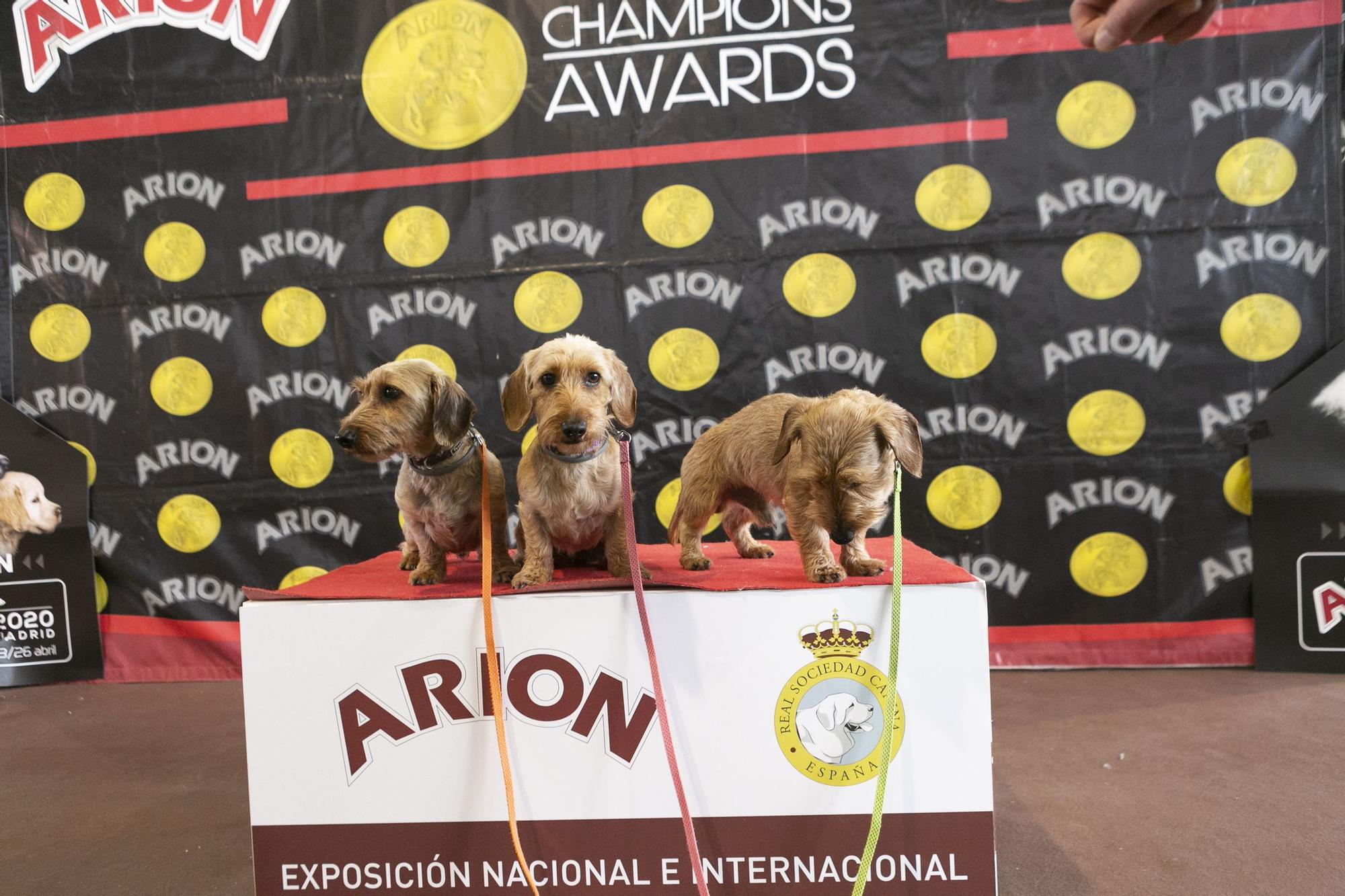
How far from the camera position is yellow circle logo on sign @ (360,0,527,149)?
3342mm

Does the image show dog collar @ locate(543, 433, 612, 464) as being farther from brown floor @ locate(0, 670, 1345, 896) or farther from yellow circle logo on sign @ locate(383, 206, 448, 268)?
yellow circle logo on sign @ locate(383, 206, 448, 268)

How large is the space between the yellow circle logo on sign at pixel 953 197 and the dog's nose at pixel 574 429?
7.47 ft

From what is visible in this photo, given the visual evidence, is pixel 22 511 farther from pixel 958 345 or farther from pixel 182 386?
pixel 958 345

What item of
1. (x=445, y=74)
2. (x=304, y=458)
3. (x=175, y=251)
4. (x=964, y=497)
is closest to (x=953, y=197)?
(x=964, y=497)

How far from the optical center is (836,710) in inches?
57.4

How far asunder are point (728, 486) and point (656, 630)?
37 cm

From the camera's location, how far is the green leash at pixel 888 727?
52.9 inches

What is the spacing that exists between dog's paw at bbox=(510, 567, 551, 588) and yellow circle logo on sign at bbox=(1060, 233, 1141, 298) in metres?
2.55

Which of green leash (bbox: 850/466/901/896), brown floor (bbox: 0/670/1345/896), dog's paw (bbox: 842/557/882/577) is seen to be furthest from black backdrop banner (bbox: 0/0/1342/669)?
green leash (bbox: 850/466/901/896)

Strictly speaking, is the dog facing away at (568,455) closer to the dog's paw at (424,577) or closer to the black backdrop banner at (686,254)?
the dog's paw at (424,577)

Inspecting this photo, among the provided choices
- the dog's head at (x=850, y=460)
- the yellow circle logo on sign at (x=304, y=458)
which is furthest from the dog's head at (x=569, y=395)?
the yellow circle logo on sign at (x=304, y=458)

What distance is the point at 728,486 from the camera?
174cm

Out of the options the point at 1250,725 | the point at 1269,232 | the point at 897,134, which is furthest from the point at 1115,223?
the point at 1250,725

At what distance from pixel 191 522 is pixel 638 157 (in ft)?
7.81
